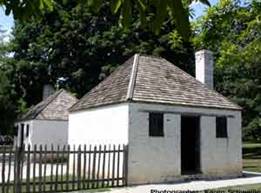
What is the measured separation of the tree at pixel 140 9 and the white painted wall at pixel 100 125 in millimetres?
14532

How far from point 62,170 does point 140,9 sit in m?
13.7

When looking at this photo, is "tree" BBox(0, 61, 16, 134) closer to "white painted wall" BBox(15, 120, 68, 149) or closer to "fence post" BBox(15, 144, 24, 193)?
"white painted wall" BBox(15, 120, 68, 149)

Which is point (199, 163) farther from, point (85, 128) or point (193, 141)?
point (85, 128)

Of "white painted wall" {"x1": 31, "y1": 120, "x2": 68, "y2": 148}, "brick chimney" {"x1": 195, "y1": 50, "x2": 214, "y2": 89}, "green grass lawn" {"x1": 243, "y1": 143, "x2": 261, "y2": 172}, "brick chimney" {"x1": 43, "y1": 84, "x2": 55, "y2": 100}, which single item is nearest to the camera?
"brick chimney" {"x1": 195, "y1": 50, "x2": 214, "y2": 89}

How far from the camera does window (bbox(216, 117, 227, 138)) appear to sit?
2058 centimetres

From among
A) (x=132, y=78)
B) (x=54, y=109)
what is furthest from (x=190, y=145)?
(x=54, y=109)

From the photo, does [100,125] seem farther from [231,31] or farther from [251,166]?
[251,166]

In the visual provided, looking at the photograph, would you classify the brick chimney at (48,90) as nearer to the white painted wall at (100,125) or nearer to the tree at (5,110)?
the tree at (5,110)

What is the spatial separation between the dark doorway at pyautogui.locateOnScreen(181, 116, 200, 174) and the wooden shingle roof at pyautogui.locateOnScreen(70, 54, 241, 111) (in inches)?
45.5

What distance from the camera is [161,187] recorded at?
53.4 feet

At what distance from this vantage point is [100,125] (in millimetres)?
19844

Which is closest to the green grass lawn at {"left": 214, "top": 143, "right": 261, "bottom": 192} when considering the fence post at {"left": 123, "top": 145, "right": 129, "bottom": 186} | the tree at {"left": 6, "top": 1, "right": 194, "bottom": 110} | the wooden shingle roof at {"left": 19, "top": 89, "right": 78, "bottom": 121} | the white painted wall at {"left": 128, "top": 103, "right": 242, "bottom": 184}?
the white painted wall at {"left": 128, "top": 103, "right": 242, "bottom": 184}

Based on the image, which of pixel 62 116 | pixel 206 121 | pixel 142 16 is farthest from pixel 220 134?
pixel 142 16

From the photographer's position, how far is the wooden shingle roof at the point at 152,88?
18.5m
